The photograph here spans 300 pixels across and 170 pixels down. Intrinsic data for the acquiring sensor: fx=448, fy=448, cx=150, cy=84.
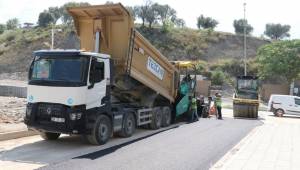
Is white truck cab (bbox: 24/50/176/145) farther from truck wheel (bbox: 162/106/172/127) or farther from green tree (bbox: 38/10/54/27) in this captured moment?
green tree (bbox: 38/10/54/27)

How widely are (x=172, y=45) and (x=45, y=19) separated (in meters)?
39.2

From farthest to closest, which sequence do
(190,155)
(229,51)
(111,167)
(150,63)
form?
1. (229,51)
2. (150,63)
3. (190,155)
4. (111,167)

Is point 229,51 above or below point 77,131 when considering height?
above

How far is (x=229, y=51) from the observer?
80125mm

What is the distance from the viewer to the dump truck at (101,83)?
12141 millimetres

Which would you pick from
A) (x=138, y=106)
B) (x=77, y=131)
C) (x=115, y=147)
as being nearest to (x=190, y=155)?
(x=115, y=147)

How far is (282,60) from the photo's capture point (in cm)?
5084

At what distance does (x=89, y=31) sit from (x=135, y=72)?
2084mm

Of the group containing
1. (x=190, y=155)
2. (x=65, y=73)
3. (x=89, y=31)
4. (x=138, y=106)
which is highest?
(x=89, y=31)

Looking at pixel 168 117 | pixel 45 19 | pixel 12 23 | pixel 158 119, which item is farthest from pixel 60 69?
pixel 12 23

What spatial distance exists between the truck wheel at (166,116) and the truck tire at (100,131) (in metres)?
5.15

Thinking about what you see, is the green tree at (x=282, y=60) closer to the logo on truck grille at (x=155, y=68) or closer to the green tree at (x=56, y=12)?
the logo on truck grille at (x=155, y=68)

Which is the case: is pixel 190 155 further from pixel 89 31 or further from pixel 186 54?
pixel 186 54

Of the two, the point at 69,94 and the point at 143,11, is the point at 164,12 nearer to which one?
the point at 143,11
